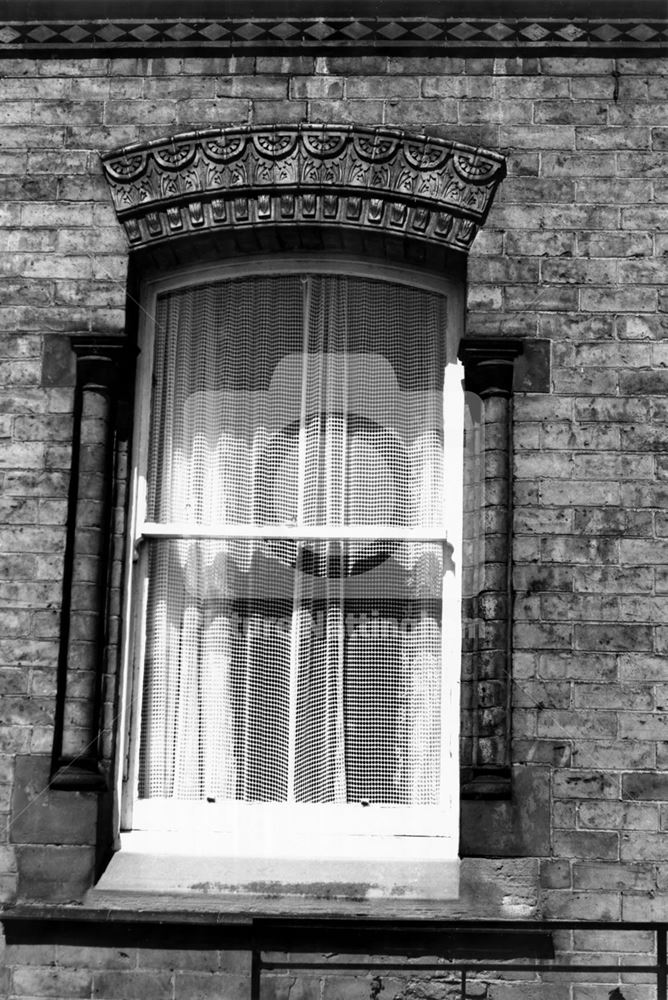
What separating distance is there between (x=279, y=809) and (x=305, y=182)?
2.57 meters

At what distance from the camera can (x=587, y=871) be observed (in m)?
5.27

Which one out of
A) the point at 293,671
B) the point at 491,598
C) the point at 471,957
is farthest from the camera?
the point at 293,671

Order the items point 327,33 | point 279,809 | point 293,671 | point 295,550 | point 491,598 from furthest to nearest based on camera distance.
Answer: point 327,33 < point 295,550 < point 293,671 < point 279,809 < point 491,598

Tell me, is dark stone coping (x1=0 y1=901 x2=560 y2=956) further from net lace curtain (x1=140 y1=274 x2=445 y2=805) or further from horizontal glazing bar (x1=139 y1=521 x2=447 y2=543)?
horizontal glazing bar (x1=139 y1=521 x2=447 y2=543)

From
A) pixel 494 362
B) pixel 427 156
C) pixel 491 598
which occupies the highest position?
pixel 427 156

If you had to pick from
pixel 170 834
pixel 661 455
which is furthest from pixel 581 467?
pixel 170 834

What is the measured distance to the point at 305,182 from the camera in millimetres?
5844

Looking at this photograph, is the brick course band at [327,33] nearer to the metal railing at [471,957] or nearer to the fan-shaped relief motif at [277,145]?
the fan-shaped relief motif at [277,145]

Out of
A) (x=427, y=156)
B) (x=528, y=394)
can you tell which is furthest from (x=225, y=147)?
(x=528, y=394)

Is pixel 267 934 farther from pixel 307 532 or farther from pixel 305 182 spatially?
pixel 305 182

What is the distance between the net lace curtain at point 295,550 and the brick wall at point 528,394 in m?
0.41

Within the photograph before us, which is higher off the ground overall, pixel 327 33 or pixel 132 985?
pixel 327 33

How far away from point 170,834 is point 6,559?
128 cm

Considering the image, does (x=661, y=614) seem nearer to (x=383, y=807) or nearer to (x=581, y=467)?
(x=581, y=467)
